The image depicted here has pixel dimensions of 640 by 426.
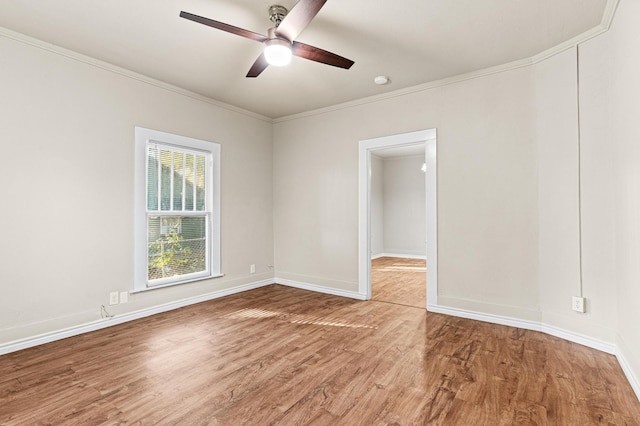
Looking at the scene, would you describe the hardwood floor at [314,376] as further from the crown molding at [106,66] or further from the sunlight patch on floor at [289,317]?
the crown molding at [106,66]

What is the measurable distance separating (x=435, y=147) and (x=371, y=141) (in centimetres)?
90

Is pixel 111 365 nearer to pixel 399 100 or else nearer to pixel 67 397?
pixel 67 397

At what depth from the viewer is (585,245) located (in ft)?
9.50

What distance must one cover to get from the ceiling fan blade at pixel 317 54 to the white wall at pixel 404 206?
242 inches

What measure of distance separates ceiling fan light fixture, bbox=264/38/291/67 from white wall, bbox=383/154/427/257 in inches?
256

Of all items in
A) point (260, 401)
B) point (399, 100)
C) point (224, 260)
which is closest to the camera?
point (260, 401)

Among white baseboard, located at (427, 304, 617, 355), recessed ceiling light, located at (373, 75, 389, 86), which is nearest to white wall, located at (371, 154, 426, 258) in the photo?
recessed ceiling light, located at (373, 75, 389, 86)

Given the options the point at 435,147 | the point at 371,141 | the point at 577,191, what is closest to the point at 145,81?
the point at 371,141

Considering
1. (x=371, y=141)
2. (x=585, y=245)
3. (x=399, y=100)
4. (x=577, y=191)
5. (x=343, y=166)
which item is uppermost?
(x=399, y=100)

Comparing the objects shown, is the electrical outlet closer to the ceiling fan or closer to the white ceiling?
the white ceiling

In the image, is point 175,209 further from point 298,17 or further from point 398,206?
point 398,206

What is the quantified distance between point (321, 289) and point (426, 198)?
209cm

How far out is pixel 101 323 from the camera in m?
3.38

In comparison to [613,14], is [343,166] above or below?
below
